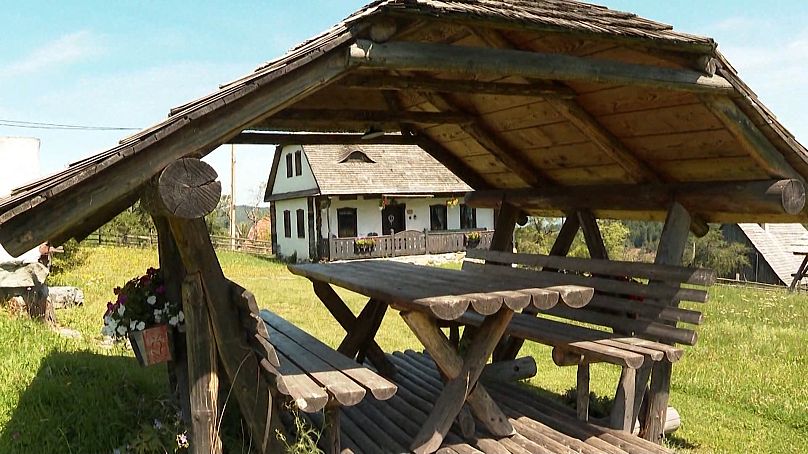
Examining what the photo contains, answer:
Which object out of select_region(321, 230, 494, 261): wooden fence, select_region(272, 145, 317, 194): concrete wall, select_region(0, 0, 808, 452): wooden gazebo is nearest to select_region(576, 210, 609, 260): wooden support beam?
select_region(0, 0, 808, 452): wooden gazebo

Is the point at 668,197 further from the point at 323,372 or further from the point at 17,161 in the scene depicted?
the point at 17,161

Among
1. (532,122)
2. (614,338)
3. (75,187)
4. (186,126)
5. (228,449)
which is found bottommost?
(228,449)

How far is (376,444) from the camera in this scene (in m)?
4.41

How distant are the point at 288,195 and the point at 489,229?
30.6 feet

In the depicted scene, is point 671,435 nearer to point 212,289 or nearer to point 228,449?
point 228,449

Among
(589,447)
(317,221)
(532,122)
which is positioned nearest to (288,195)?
(317,221)

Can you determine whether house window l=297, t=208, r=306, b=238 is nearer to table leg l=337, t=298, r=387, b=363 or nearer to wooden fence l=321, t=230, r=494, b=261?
wooden fence l=321, t=230, r=494, b=261

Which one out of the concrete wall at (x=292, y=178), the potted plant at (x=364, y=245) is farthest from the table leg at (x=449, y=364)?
the concrete wall at (x=292, y=178)

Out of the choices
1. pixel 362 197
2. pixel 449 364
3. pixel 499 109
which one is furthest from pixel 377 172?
pixel 449 364

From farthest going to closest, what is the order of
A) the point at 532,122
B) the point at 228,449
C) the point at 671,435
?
the point at 532,122 < the point at 671,435 < the point at 228,449

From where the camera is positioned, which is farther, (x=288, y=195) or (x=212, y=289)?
(x=288, y=195)

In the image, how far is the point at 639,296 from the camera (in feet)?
17.3

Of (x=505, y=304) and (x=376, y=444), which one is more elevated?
(x=505, y=304)

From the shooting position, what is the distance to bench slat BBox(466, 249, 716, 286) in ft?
16.4
